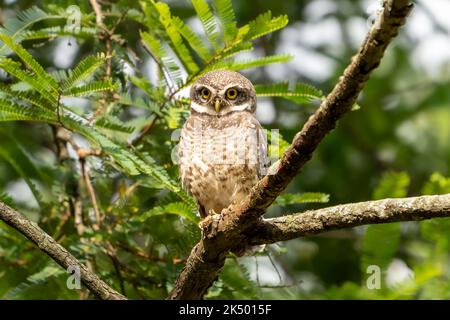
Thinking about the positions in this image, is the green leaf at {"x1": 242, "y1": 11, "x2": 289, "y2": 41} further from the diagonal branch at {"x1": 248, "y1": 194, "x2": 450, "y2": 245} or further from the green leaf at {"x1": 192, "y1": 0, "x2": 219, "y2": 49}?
the diagonal branch at {"x1": 248, "y1": 194, "x2": 450, "y2": 245}

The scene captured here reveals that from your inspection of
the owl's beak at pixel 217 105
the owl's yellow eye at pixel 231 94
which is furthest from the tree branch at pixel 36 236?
the owl's yellow eye at pixel 231 94

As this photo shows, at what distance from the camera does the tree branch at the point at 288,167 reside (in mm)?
2494

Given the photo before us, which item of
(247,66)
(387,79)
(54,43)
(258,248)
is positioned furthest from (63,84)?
(387,79)

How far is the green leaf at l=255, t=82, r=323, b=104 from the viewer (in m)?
4.54

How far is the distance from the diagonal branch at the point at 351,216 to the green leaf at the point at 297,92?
1113 millimetres

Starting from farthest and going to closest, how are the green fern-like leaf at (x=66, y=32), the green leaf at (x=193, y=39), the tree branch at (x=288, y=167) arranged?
1. the green fern-like leaf at (x=66, y=32)
2. the green leaf at (x=193, y=39)
3. the tree branch at (x=288, y=167)

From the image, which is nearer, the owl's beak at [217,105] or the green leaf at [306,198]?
the green leaf at [306,198]

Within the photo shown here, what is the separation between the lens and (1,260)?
5086 mm

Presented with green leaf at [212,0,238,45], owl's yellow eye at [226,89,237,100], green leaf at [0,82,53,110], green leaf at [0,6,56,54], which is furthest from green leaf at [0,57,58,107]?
owl's yellow eye at [226,89,237,100]

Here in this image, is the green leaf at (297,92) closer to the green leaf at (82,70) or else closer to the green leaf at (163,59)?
the green leaf at (163,59)

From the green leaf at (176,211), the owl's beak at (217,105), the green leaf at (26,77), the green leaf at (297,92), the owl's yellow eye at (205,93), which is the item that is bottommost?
the green leaf at (176,211)

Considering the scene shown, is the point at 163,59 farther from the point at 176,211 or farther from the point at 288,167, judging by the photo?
the point at 288,167

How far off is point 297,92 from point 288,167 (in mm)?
1601

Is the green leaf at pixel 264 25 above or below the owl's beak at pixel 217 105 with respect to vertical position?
above
